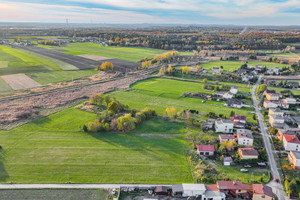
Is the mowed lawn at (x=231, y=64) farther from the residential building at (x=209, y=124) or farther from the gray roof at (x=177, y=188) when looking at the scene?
the gray roof at (x=177, y=188)

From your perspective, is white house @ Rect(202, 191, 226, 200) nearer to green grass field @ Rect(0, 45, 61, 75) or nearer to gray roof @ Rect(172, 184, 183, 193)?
gray roof @ Rect(172, 184, 183, 193)

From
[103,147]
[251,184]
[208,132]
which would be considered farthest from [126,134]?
[251,184]

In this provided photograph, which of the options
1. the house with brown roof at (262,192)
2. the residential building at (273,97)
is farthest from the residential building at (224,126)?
the residential building at (273,97)

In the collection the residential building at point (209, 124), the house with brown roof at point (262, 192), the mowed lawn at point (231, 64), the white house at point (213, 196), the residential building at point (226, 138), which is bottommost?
the white house at point (213, 196)

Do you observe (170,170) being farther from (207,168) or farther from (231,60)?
→ (231,60)

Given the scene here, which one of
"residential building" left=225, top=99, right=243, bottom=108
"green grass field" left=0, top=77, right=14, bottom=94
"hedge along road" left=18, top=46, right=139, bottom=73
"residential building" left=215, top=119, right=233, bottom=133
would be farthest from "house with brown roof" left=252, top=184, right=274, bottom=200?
"hedge along road" left=18, top=46, right=139, bottom=73

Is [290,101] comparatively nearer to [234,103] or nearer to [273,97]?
[273,97]
